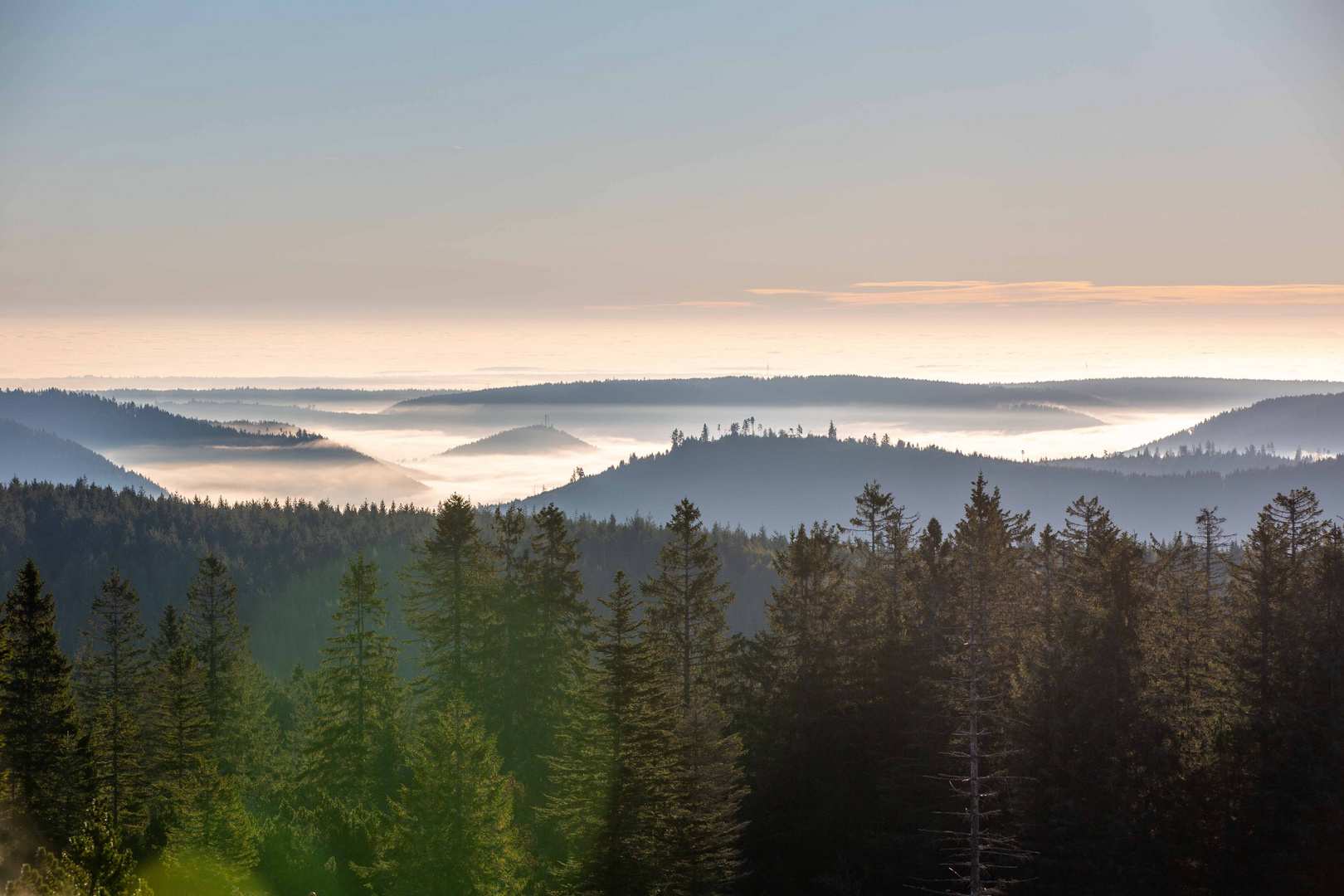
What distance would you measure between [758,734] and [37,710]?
29.8m

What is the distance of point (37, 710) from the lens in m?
37.6

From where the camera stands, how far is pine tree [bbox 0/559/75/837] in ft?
121

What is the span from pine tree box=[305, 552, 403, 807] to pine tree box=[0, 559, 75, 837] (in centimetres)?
983

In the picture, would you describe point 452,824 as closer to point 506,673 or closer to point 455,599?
point 506,673

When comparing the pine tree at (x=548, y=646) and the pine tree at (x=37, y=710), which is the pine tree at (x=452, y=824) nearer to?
the pine tree at (x=548, y=646)

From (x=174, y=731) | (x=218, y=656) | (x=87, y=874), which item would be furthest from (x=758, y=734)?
(x=218, y=656)

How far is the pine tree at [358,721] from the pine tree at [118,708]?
22.7 feet

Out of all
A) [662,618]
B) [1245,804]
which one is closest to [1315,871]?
[1245,804]

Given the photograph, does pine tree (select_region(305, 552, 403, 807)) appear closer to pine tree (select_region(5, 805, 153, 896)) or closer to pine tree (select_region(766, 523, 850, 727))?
pine tree (select_region(766, 523, 850, 727))

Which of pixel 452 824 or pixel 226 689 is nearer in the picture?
pixel 452 824

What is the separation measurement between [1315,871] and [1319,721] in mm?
6116

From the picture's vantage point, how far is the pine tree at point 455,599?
46594mm

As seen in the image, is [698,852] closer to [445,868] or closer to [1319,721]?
[445,868]

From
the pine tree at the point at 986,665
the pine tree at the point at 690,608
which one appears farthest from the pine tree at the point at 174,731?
the pine tree at the point at 986,665
